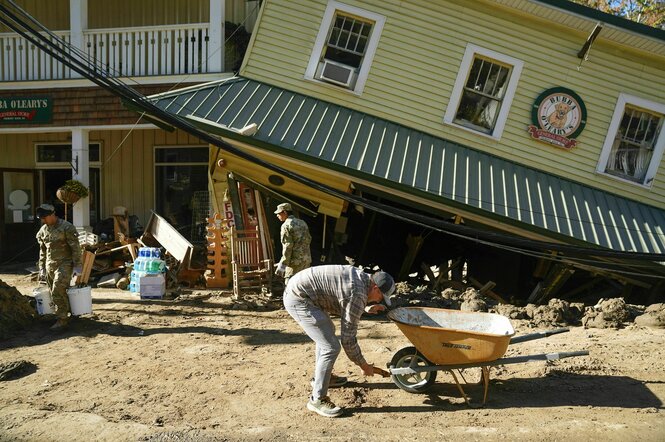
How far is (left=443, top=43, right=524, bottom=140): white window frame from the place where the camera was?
1024 centimetres

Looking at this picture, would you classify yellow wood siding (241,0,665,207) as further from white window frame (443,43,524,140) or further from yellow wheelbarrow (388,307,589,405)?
yellow wheelbarrow (388,307,589,405)

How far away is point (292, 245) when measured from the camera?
8.25m

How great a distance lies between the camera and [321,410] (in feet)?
15.9

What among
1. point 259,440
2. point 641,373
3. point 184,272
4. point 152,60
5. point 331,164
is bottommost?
point 184,272

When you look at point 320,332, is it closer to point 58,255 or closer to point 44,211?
point 58,255

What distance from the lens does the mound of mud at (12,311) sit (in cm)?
720

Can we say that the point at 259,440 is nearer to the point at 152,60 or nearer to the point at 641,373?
the point at 641,373

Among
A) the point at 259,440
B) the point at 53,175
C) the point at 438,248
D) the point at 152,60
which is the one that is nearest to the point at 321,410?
the point at 259,440

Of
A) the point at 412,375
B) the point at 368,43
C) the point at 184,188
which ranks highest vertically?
the point at 368,43

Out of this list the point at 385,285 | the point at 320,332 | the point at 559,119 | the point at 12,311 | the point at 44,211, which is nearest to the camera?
the point at 385,285

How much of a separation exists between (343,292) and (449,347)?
1.23 meters

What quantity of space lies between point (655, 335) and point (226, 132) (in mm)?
7501

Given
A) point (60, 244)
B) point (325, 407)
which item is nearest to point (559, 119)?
point (325, 407)

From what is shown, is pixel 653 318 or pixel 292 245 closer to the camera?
pixel 653 318
